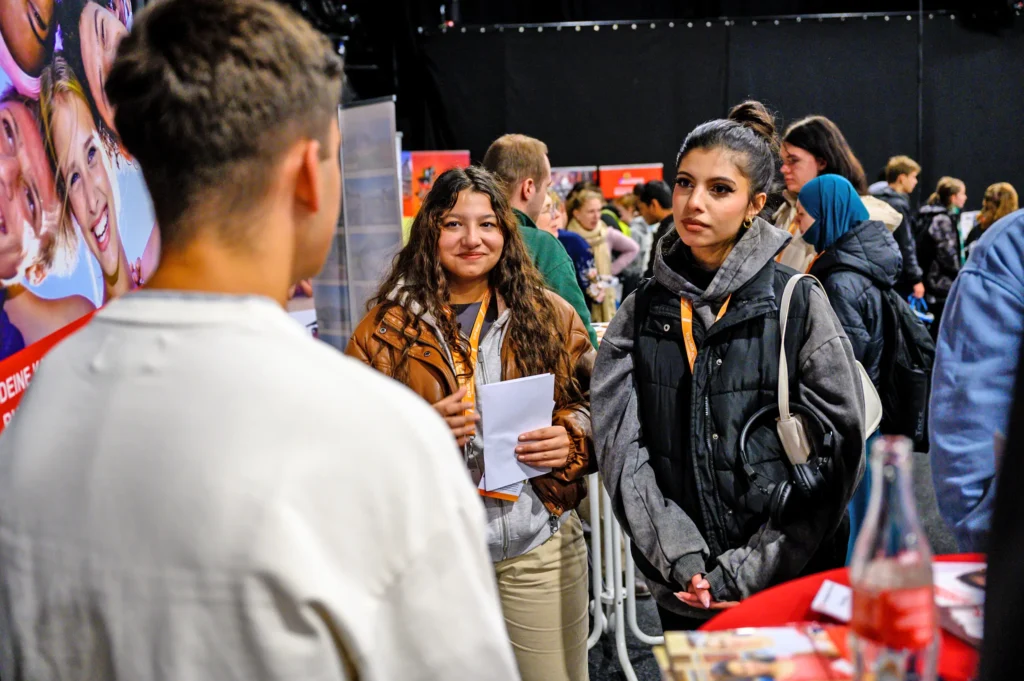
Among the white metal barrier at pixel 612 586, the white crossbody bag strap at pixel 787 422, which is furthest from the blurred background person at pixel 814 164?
the white crossbody bag strap at pixel 787 422

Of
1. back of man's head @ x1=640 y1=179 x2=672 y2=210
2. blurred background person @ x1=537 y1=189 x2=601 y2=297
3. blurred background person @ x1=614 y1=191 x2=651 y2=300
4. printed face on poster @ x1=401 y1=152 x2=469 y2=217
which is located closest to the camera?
blurred background person @ x1=537 y1=189 x2=601 y2=297

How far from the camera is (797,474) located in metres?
1.75

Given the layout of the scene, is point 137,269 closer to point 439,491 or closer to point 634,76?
point 439,491

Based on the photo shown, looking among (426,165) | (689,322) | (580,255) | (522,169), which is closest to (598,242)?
(580,255)

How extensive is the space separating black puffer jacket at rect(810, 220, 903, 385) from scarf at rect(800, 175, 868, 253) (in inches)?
1.4

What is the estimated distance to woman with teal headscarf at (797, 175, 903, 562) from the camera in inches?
118

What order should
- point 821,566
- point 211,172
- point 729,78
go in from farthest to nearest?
point 729,78 < point 821,566 < point 211,172

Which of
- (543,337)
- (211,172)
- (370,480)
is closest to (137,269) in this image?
(543,337)

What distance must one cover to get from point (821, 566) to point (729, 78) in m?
10.9

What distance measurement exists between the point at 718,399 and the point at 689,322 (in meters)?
0.19

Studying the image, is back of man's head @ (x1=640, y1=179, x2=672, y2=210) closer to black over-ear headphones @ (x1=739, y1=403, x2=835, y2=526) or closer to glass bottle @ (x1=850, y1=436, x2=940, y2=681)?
black over-ear headphones @ (x1=739, y1=403, x2=835, y2=526)

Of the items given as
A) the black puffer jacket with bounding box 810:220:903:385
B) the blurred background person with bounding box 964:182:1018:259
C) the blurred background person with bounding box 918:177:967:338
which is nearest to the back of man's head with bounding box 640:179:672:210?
the blurred background person with bounding box 918:177:967:338

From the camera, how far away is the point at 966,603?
1.21 meters

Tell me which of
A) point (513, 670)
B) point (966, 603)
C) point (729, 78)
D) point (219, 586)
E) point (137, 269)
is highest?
point (729, 78)
